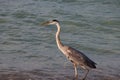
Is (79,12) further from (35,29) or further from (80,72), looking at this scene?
(80,72)

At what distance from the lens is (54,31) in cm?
1353

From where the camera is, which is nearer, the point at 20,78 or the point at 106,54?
the point at 20,78

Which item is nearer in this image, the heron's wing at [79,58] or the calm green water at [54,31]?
the heron's wing at [79,58]

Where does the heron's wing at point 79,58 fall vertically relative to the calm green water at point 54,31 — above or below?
above

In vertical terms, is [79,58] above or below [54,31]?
above

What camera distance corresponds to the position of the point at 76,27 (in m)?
14.0

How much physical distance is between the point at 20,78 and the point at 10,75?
10.9 inches

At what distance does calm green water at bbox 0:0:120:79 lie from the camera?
34.7ft

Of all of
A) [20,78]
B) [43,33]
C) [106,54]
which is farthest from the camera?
[43,33]

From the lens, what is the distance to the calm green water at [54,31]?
10562 millimetres

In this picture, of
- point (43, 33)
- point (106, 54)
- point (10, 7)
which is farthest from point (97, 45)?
point (10, 7)

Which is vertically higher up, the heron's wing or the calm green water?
the heron's wing

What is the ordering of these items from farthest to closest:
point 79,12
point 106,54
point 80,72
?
point 79,12
point 106,54
point 80,72

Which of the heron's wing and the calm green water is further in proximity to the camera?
the calm green water
